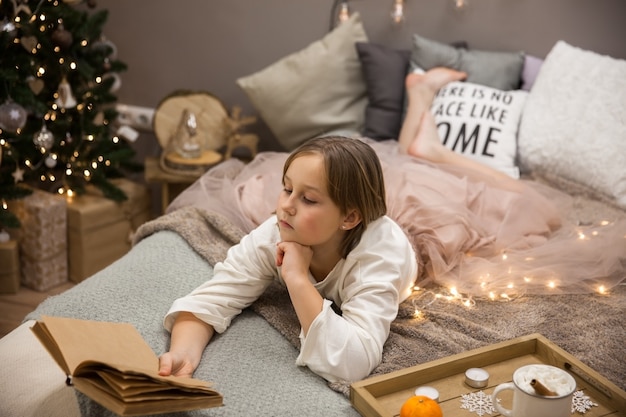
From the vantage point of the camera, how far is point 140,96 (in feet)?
10.9

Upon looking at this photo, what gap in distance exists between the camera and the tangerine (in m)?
1.29

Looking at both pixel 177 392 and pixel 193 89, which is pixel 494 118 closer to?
pixel 193 89

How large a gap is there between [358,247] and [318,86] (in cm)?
132

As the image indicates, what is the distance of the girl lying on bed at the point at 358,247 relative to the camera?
59.7 inches

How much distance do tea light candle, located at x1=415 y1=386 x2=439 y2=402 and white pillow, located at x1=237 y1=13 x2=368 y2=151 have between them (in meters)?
1.54

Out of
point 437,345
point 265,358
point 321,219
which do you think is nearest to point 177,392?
point 265,358

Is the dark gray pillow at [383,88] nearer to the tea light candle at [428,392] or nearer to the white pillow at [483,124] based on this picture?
the white pillow at [483,124]

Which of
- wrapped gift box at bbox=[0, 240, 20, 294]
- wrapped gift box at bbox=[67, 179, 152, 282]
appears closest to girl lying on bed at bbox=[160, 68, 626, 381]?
wrapped gift box at bbox=[67, 179, 152, 282]

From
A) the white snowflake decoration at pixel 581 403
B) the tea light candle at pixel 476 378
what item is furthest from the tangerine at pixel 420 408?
the white snowflake decoration at pixel 581 403

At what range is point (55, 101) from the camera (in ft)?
8.71

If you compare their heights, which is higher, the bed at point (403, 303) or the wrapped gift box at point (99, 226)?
the bed at point (403, 303)

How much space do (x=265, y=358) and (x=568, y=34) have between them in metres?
1.84

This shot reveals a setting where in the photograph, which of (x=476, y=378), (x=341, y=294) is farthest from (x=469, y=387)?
(x=341, y=294)

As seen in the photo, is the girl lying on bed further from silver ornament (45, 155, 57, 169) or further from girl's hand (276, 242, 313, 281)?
silver ornament (45, 155, 57, 169)
